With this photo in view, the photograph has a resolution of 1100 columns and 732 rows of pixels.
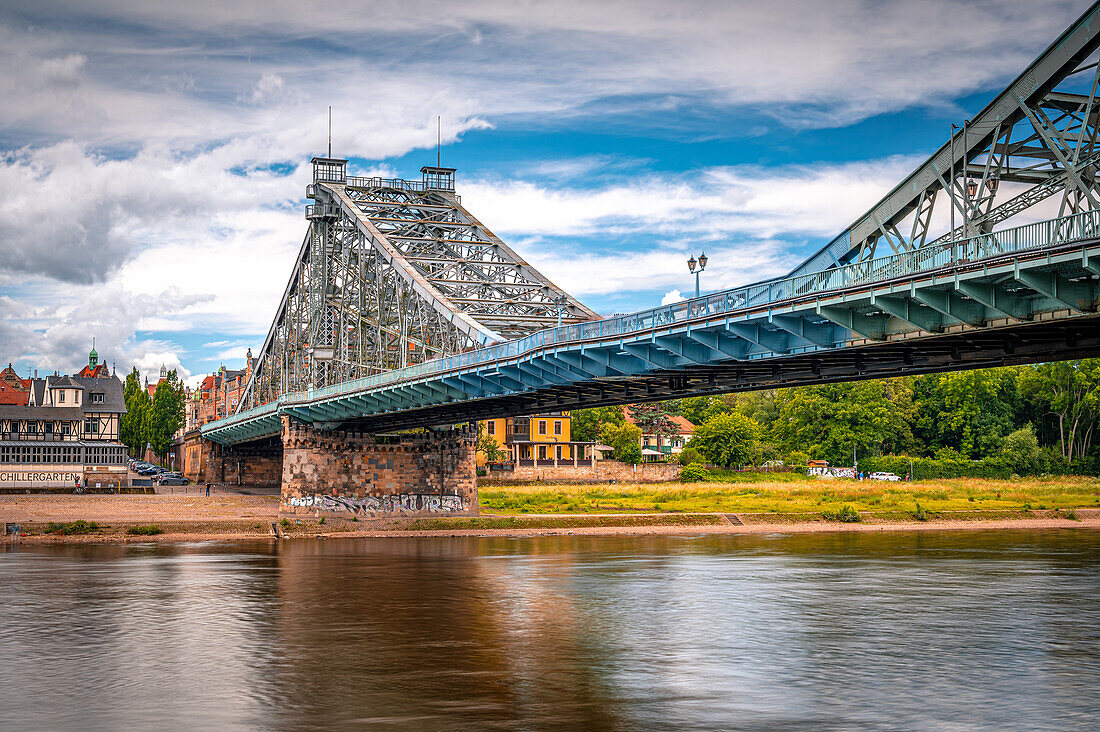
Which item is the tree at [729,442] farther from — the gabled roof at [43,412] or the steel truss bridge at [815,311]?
the gabled roof at [43,412]

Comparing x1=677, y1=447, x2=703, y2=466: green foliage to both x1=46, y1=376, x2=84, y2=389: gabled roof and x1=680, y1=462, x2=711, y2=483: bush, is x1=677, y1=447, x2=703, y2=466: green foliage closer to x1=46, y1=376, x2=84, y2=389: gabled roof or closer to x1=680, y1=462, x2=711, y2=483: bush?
x1=680, y1=462, x2=711, y2=483: bush

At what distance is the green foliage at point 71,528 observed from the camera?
197 ft

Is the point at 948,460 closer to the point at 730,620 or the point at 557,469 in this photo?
the point at 557,469

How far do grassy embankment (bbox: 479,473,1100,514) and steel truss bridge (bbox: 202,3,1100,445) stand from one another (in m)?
15.8

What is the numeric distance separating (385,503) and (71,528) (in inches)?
846

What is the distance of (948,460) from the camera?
381 ft

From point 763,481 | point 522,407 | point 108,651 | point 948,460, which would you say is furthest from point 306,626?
point 948,460

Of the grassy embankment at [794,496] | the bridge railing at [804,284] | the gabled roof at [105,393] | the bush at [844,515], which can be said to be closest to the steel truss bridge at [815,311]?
the bridge railing at [804,284]

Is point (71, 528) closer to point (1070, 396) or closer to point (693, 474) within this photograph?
point (693, 474)

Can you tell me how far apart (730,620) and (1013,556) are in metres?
24.9

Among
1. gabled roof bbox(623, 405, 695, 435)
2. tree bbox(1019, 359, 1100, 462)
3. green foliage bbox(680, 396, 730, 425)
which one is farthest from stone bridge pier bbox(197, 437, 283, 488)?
tree bbox(1019, 359, 1100, 462)

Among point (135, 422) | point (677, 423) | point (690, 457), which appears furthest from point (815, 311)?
point (135, 422)

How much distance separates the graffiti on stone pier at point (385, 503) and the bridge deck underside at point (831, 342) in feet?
44.8

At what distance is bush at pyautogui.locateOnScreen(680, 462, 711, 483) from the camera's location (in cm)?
10862
